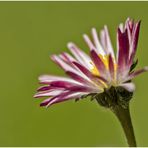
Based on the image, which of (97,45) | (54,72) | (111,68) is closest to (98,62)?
(111,68)

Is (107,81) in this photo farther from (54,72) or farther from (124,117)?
(54,72)

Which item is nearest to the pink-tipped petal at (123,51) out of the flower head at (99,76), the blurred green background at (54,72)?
the flower head at (99,76)

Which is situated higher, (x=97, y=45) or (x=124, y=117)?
(x=97, y=45)

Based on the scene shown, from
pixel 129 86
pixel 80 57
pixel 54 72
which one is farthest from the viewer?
pixel 54 72

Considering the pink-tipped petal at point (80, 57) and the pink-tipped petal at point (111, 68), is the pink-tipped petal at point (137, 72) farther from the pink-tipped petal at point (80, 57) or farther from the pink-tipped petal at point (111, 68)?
the pink-tipped petal at point (80, 57)

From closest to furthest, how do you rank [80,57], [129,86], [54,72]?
[129,86] < [80,57] < [54,72]

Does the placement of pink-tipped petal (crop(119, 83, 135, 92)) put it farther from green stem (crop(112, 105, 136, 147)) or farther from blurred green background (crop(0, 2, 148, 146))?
blurred green background (crop(0, 2, 148, 146))

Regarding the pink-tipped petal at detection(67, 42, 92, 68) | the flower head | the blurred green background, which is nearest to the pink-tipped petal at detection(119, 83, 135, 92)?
the flower head

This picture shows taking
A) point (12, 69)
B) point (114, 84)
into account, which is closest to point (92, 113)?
point (12, 69)
